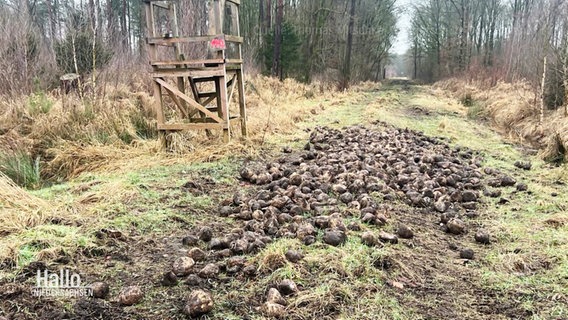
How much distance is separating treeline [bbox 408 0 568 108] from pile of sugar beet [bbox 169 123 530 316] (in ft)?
16.1

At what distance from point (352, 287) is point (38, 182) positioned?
4.19 meters

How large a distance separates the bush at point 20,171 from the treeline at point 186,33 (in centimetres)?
260

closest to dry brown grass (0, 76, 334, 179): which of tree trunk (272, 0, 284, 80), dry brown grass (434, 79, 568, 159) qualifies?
dry brown grass (434, 79, 568, 159)

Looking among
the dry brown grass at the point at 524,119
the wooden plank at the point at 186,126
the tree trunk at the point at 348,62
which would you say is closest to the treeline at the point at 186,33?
the tree trunk at the point at 348,62

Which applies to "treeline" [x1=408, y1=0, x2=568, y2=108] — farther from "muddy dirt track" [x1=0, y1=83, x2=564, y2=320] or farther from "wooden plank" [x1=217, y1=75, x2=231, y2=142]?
"wooden plank" [x1=217, y1=75, x2=231, y2=142]

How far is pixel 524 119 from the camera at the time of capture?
9.91m

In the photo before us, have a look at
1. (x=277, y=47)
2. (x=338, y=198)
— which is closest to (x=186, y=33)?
(x=338, y=198)

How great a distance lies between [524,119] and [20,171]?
1040 centimetres

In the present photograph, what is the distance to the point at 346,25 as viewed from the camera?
27.9m

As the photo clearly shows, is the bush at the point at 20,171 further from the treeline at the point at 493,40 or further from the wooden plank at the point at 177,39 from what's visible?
the treeline at the point at 493,40

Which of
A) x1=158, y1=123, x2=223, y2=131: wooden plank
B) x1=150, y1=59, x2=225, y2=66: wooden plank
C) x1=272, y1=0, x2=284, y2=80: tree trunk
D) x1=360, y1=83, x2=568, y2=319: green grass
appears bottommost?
x1=360, y1=83, x2=568, y2=319: green grass

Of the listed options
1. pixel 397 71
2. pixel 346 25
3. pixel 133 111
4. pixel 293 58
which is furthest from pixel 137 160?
pixel 397 71

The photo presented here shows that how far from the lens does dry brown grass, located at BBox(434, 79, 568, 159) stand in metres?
6.50

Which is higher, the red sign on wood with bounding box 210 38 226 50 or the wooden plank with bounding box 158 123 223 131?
the red sign on wood with bounding box 210 38 226 50
